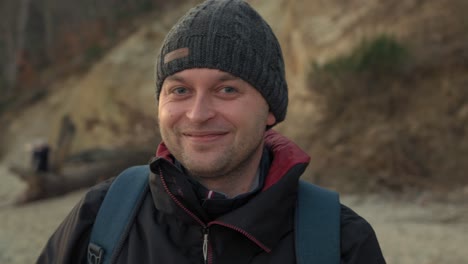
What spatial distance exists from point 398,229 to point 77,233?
4.77 metres

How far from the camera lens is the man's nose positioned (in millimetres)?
1595

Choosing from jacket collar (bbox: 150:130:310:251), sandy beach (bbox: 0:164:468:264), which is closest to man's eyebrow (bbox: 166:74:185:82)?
jacket collar (bbox: 150:130:310:251)

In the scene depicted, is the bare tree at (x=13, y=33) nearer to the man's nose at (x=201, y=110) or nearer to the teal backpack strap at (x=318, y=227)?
the man's nose at (x=201, y=110)

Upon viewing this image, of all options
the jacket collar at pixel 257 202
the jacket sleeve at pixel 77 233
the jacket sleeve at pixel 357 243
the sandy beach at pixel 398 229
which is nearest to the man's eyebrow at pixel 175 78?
the jacket collar at pixel 257 202

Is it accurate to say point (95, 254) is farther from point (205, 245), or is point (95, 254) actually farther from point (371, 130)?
point (371, 130)

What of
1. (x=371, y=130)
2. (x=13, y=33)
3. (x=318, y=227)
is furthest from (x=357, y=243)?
(x=13, y=33)

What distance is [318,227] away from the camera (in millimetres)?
1509

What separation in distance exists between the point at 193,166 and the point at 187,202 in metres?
0.12

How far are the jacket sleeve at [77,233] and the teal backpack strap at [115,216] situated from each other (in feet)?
0.11

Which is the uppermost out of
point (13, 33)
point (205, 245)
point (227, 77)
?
point (227, 77)

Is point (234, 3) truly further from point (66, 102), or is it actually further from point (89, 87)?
point (66, 102)

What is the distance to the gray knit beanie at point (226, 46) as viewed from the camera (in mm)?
1649

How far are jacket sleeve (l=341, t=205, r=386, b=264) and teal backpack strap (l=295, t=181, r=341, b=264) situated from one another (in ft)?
0.11

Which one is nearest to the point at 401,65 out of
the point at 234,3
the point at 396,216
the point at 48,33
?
the point at 396,216
